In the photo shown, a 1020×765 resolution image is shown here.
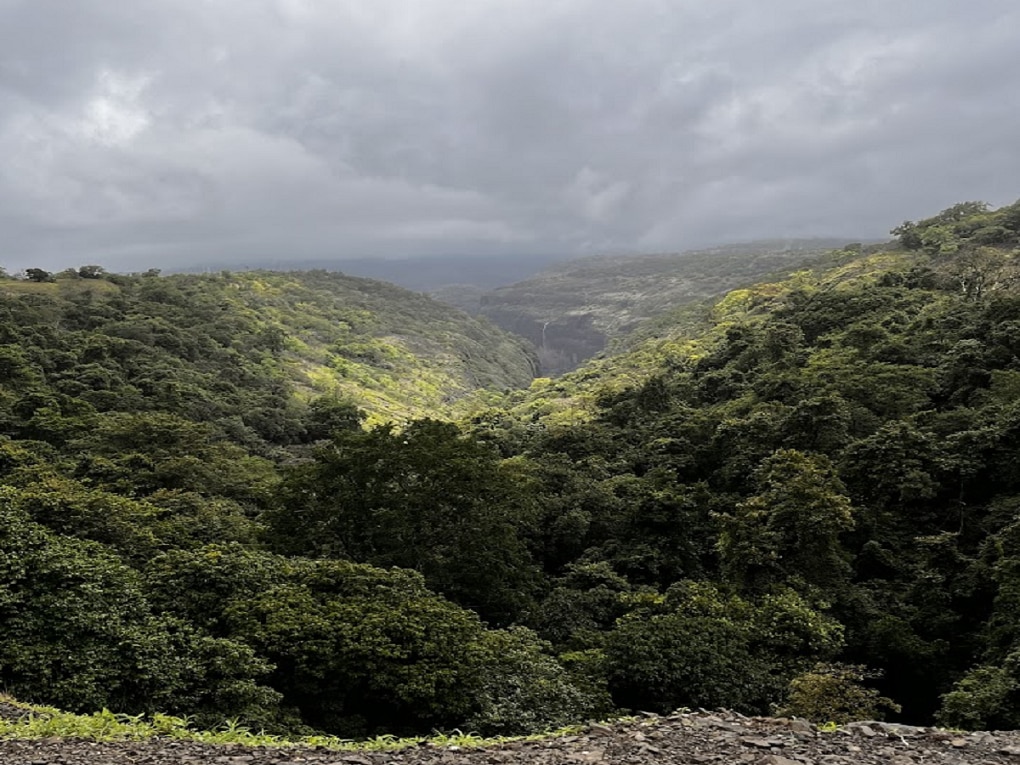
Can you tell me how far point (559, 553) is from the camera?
28859 mm

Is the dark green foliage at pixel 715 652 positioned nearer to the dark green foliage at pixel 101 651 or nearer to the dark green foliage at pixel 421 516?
the dark green foliage at pixel 421 516

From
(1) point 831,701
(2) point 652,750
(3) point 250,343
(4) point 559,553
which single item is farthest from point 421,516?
(3) point 250,343

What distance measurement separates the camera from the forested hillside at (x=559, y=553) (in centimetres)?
1335

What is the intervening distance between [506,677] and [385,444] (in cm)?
1221

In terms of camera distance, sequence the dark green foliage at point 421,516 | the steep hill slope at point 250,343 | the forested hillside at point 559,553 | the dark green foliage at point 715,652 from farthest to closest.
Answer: the steep hill slope at point 250,343
the dark green foliage at point 421,516
the dark green foliage at point 715,652
the forested hillside at point 559,553

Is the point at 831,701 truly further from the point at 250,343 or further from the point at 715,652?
the point at 250,343

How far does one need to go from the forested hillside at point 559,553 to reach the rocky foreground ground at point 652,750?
4.25 m

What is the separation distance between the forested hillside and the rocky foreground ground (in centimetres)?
425

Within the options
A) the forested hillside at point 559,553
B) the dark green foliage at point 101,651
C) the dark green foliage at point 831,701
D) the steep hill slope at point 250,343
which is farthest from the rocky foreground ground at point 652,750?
the steep hill slope at point 250,343

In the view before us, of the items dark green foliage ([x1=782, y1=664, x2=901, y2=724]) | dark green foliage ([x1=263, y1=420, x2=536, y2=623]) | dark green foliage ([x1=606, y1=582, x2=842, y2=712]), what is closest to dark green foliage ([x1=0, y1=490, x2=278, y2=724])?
dark green foliage ([x1=606, y1=582, x2=842, y2=712])

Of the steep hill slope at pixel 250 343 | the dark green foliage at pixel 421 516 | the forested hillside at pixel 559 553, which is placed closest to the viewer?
the forested hillside at pixel 559 553

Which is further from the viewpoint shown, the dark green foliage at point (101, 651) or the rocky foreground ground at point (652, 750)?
the dark green foliage at point (101, 651)

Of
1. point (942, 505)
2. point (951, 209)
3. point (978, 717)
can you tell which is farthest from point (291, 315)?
point (978, 717)

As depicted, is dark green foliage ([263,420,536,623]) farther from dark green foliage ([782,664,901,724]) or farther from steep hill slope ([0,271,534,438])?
steep hill slope ([0,271,534,438])
